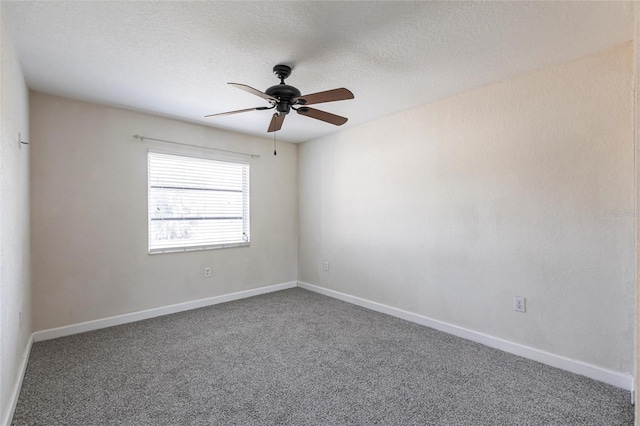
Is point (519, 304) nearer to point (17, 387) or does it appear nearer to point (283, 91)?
point (283, 91)

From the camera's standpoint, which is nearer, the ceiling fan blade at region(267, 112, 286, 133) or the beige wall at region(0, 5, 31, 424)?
the beige wall at region(0, 5, 31, 424)

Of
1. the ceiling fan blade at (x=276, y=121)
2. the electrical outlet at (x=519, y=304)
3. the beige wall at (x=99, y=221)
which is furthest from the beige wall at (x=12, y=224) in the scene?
the electrical outlet at (x=519, y=304)

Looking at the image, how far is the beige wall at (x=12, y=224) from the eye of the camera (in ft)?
5.65

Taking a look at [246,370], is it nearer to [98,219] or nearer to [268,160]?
[98,219]

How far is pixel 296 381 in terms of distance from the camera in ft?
7.17

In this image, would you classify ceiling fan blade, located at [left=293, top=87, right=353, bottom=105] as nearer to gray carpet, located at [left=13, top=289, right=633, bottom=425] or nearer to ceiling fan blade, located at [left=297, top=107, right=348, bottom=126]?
ceiling fan blade, located at [left=297, top=107, right=348, bottom=126]

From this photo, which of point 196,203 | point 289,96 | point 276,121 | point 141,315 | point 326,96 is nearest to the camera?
point 326,96

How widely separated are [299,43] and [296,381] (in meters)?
2.39

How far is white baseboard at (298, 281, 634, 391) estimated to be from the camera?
6.98 ft

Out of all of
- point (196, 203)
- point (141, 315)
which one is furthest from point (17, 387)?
point (196, 203)

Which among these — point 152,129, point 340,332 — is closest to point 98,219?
point 152,129

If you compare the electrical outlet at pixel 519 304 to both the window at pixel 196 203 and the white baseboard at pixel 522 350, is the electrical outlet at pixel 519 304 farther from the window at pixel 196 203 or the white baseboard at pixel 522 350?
the window at pixel 196 203

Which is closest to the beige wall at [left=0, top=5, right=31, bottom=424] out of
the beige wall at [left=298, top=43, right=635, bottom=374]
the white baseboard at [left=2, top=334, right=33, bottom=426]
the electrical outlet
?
the white baseboard at [left=2, top=334, right=33, bottom=426]

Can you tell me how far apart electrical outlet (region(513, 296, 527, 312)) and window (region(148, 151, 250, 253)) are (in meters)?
3.31
